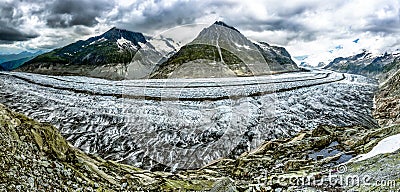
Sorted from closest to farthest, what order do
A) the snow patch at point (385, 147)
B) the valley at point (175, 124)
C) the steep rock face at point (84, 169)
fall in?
the steep rock face at point (84, 169), the snow patch at point (385, 147), the valley at point (175, 124)

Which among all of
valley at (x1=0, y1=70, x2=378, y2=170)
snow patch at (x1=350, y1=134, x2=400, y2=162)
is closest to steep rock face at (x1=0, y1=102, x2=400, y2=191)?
snow patch at (x1=350, y1=134, x2=400, y2=162)

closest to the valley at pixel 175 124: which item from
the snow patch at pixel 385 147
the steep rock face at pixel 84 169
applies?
the steep rock face at pixel 84 169

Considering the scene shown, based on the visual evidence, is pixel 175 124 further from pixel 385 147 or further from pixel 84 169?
pixel 385 147

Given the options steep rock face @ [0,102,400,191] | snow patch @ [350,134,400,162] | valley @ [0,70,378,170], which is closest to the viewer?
steep rock face @ [0,102,400,191]

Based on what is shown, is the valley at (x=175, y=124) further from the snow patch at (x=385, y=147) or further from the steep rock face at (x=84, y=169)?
the snow patch at (x=385, y=147)

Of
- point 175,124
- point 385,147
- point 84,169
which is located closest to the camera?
point 84,169

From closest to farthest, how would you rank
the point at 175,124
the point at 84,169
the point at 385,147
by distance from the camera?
the point at 84,169 → the point at 385,147 → the point at 175,124

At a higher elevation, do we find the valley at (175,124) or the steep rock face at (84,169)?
the steep rock face at (84,169)

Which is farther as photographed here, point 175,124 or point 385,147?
point 175,124

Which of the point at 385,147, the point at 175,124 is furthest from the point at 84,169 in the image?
the point at 175,124

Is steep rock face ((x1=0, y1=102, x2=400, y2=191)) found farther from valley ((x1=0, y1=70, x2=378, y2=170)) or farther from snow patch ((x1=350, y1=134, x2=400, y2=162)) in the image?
valley ((x1=0, y1=70, x2=378, y2=170))

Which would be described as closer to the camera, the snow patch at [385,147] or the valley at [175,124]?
the snow patch at [385,147]

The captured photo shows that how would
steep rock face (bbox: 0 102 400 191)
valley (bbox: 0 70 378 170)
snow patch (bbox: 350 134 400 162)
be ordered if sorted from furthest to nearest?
1. valley (bbox: 0 70 378 170)
2. snow patch (bbox: 350 134 400 162)
3. steep rock face (bbox: 0 102 400 191)

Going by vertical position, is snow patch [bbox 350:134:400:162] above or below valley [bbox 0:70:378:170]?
above
